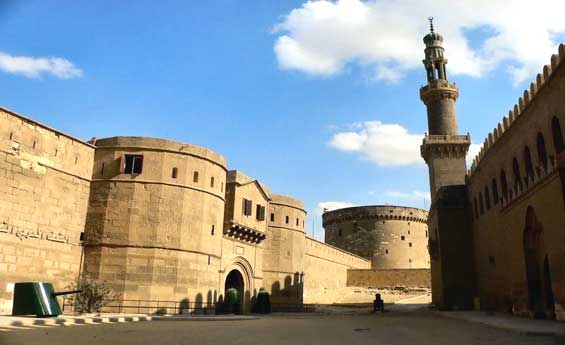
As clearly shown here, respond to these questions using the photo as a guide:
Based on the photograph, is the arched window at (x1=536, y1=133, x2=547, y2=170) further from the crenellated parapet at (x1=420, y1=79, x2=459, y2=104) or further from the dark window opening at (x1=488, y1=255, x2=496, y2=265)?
the crenellated parapet at (x1=420, y1=79, x2=459, y2=104)

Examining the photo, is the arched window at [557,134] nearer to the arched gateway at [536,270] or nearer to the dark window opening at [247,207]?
the arched gateway at [536,270]

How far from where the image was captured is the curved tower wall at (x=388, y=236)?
166 feet

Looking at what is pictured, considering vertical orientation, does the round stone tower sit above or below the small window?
below

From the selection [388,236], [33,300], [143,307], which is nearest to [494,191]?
[143,307]

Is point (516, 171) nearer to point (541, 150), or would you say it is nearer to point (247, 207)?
point (541, 150)

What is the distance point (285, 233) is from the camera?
2731 cm

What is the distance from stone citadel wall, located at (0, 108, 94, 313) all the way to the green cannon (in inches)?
65.6

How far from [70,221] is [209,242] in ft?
19.4

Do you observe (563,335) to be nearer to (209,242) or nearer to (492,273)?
(492,273)

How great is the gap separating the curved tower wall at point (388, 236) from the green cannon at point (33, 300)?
40717mm

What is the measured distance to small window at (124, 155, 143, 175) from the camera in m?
19.3

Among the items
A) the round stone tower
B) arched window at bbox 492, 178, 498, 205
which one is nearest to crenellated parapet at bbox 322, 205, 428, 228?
the round stone tower

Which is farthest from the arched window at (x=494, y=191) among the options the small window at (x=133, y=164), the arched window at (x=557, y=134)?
the small window at (x=133, y=164)

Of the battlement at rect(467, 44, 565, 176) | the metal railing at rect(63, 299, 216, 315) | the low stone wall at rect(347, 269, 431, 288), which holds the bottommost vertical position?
the metal railing at rect(63, 299, 216, 315)
